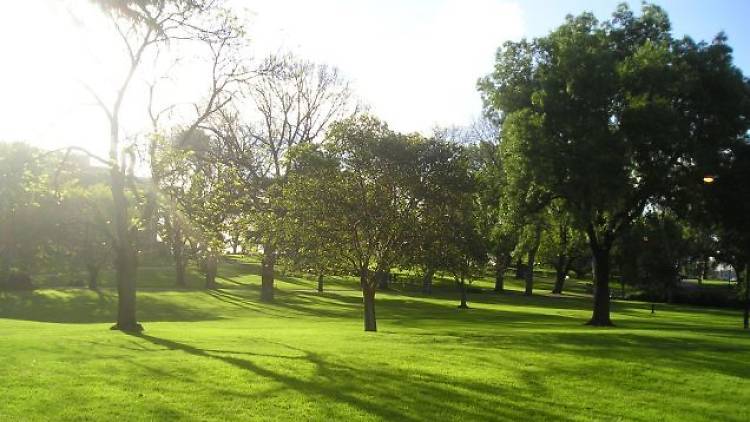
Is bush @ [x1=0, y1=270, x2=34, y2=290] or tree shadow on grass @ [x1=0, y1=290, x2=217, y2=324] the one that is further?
bush @ [x1=0, y1=270, x2=34, y2=290]

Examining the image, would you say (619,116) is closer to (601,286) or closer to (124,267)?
(601,286)

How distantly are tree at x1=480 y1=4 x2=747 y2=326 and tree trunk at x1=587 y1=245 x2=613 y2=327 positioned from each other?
3.58 meters

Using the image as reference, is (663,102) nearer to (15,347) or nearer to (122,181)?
(122,181)

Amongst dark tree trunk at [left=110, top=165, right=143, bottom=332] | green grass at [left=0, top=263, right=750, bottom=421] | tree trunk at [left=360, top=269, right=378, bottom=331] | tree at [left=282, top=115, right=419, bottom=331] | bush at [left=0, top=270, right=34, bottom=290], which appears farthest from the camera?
bush at [left=0, top=270, right=34, bottom=290]

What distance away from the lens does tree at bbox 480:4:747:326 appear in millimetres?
28516

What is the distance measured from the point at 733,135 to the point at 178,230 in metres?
25.5

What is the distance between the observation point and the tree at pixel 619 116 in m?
28.5

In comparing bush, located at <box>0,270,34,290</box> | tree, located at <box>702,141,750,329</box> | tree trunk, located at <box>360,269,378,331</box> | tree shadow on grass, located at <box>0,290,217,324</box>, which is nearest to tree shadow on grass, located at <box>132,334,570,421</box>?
tree trunk, located at <box>360,269,378,331</box>

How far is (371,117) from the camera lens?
27.0 meters

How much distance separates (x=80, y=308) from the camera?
4194cm

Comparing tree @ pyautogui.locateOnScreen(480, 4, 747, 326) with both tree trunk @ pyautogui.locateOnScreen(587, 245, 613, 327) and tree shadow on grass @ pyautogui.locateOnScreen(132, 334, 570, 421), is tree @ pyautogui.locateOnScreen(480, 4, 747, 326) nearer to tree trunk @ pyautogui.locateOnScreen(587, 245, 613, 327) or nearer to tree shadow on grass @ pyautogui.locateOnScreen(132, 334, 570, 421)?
tree trunk @ pyautogui.locateOnScreen(587, 245, 613, 327)

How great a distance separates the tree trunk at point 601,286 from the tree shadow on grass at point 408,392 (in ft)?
74.6

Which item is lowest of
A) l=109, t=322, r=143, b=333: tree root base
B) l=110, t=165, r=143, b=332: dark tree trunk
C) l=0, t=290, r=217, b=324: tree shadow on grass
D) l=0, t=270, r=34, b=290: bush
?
l=0, t=290, r=217, b=324: tree shadow on grass

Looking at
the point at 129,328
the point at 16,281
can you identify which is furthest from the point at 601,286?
the point at 16,281
